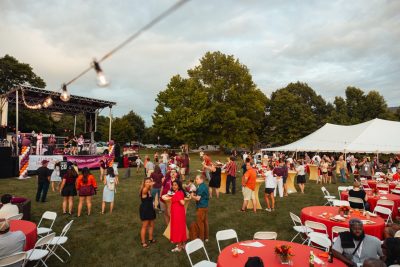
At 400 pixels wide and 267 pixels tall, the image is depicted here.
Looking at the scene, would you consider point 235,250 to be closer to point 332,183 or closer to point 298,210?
point 298,210

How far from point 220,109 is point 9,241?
33.9 metres

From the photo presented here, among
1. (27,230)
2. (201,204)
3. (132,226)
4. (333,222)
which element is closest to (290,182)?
(333,222)

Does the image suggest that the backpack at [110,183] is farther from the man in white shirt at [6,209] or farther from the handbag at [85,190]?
the man in white shirt at [6,209]

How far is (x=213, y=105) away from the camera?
37281 millimetres

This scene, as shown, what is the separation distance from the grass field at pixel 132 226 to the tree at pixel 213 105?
2422 centimetres

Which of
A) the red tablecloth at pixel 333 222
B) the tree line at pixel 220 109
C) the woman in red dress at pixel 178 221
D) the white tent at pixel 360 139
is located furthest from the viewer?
the tree line at pixel 220 109

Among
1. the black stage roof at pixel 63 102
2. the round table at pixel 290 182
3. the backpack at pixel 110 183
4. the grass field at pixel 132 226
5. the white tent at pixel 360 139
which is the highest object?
the black stage roof at pixel 63 102

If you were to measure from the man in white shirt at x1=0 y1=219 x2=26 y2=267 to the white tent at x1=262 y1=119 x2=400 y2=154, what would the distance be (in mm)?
20792

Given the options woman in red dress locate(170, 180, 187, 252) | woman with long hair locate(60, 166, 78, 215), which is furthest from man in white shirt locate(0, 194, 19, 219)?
woman in red dress locate(170, 180, 187, 252)

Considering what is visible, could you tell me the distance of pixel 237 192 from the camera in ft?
43.3

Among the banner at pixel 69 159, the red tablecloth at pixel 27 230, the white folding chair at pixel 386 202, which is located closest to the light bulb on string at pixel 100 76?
the red tablecloth at pixel 27 230

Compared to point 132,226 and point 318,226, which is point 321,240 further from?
point 132,226

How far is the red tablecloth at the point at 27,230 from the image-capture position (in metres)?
5.10

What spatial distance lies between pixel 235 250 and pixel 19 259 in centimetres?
336
